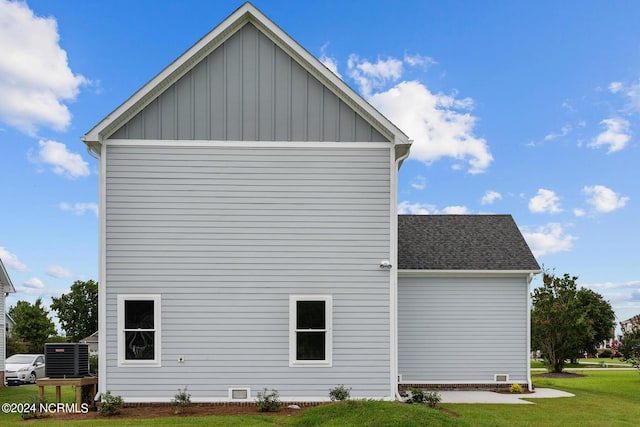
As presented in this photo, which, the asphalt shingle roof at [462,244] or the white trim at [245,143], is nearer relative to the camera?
the white trim at [245,143]

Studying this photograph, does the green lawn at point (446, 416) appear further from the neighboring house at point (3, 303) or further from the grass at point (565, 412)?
the neighboring house at point (3, 303)

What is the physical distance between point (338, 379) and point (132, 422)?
4.36 meters

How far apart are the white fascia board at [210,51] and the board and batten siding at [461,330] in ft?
18.6

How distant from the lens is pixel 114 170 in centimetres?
1118

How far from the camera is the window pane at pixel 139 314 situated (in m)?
11.0

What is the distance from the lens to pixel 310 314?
11.1 meters

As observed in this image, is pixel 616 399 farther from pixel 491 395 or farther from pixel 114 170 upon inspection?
pixel 114 170

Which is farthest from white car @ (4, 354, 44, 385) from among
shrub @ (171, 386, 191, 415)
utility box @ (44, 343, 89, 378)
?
shrub @ (171, 386, 191, 415)

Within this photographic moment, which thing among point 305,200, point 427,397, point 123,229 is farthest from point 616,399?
point 123,229

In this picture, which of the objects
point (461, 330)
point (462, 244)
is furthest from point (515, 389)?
point (462, 244)

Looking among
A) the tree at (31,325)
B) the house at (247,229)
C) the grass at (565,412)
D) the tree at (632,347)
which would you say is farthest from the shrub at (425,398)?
the tree at (31,325)

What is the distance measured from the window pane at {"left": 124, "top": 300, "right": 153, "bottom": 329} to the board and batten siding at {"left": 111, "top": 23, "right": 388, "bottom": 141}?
3866 mm

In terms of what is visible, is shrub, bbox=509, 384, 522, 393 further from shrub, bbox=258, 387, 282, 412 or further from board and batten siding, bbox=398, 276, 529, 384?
shrub, bbox=258, 387, 282, 412

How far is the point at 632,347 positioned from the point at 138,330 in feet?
61.3
